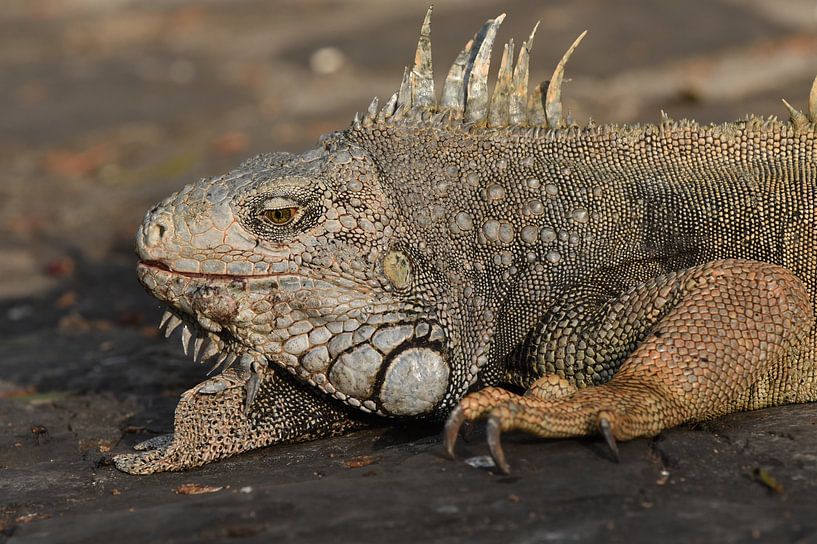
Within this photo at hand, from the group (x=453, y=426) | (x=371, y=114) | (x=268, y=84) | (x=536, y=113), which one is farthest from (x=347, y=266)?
(x=268, y=84)

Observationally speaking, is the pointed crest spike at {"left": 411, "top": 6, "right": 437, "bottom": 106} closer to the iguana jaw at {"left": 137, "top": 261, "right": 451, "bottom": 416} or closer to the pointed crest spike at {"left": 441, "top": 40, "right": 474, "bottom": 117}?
the pointed crest spike at {"left": 441, "top": 40, "right": 474, "bottom": 117}

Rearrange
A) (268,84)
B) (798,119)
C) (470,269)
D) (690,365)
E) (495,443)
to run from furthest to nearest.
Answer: (268,84)
(798,119)
(470,269)
(690,365)
(495,443)

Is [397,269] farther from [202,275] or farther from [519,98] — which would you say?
[519,98]

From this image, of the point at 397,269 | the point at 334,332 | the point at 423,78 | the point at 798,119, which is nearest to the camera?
the point at 334,332

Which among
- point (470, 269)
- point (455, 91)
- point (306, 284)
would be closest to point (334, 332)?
point (306, 284)

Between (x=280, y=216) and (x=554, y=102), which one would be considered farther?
(x=554, y=102)

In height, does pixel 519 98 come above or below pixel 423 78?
below

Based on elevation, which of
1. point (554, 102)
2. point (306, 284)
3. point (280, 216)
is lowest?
point (306, 284)
